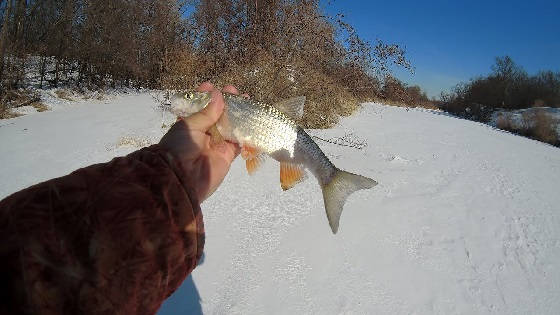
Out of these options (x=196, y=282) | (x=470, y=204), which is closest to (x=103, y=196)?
(x=196, y=282)

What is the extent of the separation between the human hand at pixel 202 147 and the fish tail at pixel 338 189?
25.4 inches

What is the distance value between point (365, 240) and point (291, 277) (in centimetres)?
112

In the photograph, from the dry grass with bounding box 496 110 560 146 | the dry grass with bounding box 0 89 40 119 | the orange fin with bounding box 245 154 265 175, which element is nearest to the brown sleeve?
the orange fin with bounding box 245 154 265 175

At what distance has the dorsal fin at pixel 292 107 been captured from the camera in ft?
7.54

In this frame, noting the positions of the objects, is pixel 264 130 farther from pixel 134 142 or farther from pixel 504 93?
pixel 504 93

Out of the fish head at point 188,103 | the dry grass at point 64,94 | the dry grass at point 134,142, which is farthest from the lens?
the dry grass at point 64,94

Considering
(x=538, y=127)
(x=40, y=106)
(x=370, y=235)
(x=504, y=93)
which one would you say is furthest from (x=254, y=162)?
(x=504, y=93)

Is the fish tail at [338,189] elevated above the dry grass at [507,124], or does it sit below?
below

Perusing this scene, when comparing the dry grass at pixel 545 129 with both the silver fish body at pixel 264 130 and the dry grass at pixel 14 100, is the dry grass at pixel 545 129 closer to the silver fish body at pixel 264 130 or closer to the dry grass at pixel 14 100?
the silver fish body at pixel 264 130

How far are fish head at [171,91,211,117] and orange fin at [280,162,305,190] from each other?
0.64m

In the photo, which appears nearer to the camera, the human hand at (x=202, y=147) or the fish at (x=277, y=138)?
the human hand at (x=202, y=147)

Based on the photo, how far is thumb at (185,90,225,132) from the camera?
6.46 feet

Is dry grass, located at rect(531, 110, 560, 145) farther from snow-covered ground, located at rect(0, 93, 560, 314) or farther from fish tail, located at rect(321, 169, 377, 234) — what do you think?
fish tail, located at rect(321, 169, 377, 234)

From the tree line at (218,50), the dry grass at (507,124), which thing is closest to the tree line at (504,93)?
the dry grass at (507,124)
